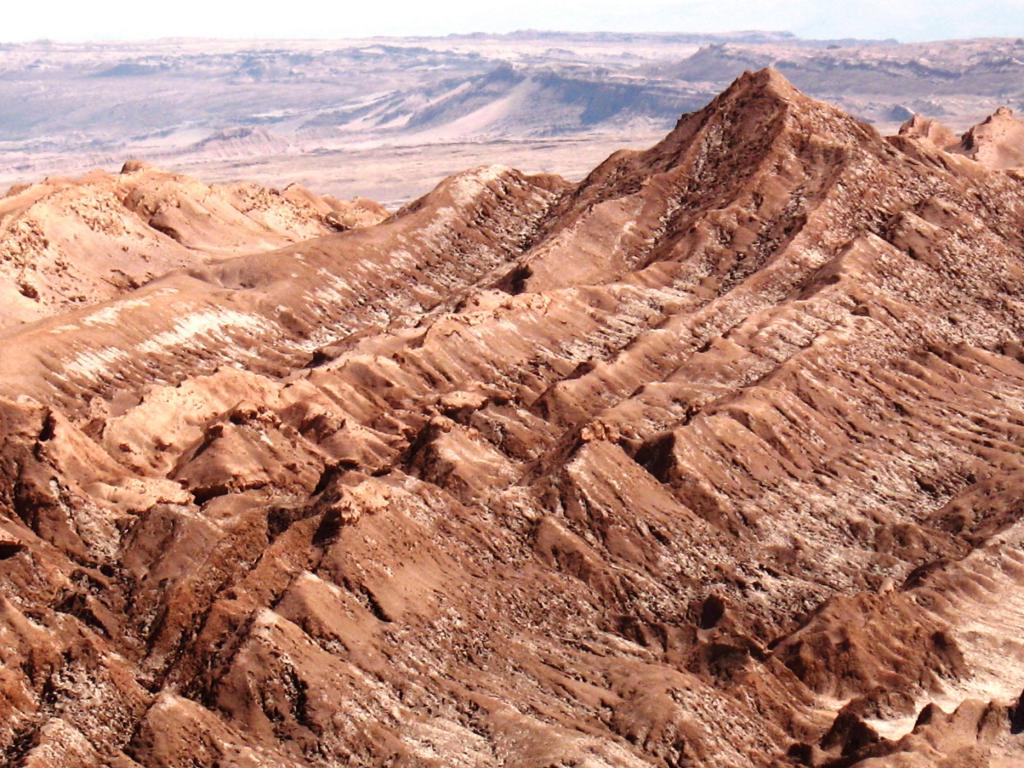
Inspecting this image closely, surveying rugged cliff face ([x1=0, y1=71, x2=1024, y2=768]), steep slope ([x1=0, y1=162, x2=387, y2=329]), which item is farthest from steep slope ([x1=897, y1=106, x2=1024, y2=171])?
steep slope ([x1=0, y1=162, x2=387, y2=329])

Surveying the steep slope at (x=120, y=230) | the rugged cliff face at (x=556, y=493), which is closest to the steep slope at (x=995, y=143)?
the rugged cliff face at (x=556, y=493)

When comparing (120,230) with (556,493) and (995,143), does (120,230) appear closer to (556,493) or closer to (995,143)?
(556,493)

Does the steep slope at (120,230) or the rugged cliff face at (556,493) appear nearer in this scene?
the rugged cliff face at (556,493)

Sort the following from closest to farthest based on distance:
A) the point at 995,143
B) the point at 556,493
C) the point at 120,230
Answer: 1. the point at 556,493
2. the point at 120,230
3. the point at 995,143

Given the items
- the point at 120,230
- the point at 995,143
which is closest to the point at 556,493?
the point at 120,230

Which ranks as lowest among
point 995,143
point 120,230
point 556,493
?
point 120,230

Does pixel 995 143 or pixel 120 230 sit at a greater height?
pixel 995 143

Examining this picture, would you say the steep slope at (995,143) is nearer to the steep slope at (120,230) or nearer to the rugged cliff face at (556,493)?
the rugged cliff face at (556,493)
